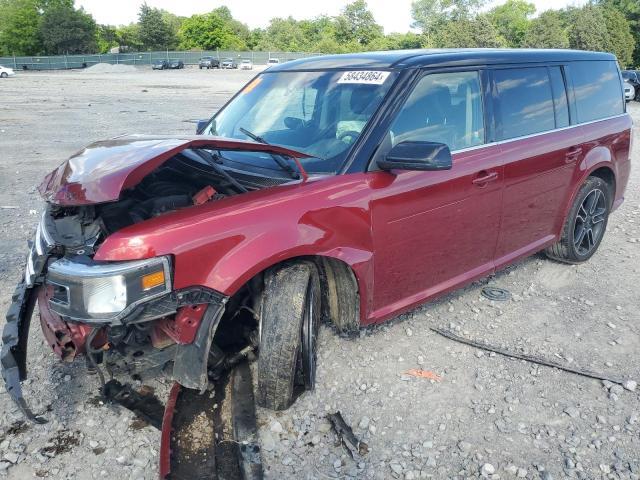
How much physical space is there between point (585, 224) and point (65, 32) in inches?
3360

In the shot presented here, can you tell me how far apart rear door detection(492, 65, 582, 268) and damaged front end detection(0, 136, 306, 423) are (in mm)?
1715

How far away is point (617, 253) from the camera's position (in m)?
5.43

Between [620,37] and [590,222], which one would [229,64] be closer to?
[620,37]

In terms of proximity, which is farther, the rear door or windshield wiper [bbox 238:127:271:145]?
the rear door

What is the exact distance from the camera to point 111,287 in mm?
2389

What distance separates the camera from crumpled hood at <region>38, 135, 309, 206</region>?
8.18 feet

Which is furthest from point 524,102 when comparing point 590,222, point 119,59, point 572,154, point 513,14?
point 513,14

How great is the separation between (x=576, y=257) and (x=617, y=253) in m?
0.77

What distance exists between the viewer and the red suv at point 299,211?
8.30 ft

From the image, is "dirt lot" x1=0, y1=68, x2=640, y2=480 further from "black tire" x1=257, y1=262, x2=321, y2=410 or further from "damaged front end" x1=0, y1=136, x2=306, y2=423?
"damaged front end" x1=0, y1=136, x2=306, y2=423

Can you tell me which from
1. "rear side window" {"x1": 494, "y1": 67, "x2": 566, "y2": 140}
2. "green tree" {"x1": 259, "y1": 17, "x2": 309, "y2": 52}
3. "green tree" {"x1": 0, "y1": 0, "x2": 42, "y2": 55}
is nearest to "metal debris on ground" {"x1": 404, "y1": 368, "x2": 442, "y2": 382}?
"rear side window" {"x1": 494, "y1": 67, "x2": 566, "y2": 140}

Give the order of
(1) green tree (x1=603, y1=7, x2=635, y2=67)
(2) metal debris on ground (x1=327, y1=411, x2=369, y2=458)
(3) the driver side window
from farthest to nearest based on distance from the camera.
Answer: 1. (1) green tree (x1=603, y1=7, x2=635, y2=67)
2. (3) the driver side window
3. (2) metal debris on ground (x1=327, y1=411, x2=369, y2=458)

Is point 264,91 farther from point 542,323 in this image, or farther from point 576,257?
point 576,257

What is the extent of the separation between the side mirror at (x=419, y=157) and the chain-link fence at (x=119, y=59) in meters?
65.0
